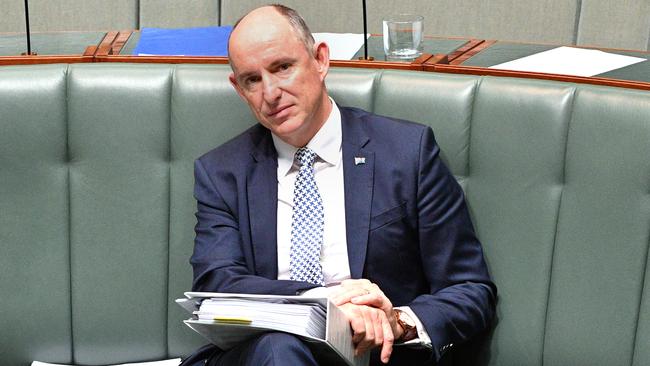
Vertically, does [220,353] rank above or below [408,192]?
below

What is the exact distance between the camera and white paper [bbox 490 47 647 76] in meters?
2.15

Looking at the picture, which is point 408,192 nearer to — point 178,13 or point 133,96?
point 133,96

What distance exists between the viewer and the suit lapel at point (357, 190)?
1.95 m

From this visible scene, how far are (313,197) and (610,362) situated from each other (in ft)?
2.20

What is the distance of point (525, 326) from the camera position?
6.60 feet

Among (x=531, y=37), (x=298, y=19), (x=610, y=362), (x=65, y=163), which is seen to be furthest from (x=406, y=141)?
(x=531, y=37)

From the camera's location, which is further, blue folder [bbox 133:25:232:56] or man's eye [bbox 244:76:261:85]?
blue folder [bbox 133:25:232:56]

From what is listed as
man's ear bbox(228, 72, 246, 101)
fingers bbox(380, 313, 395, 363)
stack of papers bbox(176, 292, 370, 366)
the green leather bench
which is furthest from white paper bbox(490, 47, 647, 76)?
stack of papers bbox(176, 292, 370, 366)

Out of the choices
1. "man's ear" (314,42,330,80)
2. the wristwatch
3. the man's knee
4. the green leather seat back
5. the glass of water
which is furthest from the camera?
the glass of water

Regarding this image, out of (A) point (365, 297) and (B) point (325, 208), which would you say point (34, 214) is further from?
(A) point (365, 297)

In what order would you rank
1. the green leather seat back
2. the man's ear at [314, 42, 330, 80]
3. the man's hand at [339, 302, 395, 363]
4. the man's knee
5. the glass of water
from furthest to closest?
the glass of water < the green leather seat back < the man's ear at [314, 42, 330, 80] < the man's hand at [339, 302, 395, 363] < the man's knee

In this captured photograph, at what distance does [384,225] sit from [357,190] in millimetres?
88

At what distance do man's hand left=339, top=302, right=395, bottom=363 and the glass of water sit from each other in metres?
0.73

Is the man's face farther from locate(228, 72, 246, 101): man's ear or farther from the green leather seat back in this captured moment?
the green leather seat back
